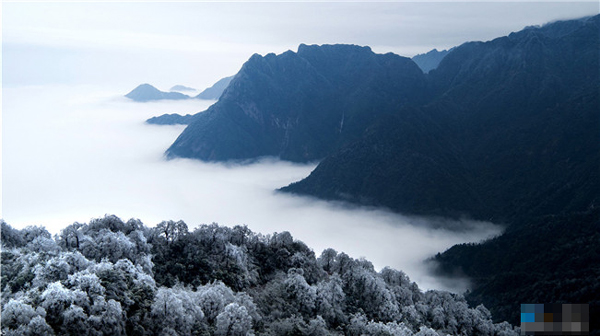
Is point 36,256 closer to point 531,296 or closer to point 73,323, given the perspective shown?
point 73,323

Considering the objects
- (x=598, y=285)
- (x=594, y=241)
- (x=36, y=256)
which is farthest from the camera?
(x=594, y=241)

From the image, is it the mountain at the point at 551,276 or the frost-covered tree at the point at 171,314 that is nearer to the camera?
the frost-covered tree at the point at 171,314

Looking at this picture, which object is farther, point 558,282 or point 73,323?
point 558,282

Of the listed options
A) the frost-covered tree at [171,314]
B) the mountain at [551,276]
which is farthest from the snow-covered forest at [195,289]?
the mountain at [551,276]

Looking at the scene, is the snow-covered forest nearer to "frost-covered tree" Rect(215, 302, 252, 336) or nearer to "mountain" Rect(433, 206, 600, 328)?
"frost-covered tree" Rect(215, 302, 252, 336)

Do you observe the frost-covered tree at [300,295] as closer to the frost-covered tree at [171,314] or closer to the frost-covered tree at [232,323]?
the frost-covered tree at [232,323]

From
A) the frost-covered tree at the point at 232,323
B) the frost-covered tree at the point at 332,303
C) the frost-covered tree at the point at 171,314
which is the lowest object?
the frost-covered tree at the point at 332,303

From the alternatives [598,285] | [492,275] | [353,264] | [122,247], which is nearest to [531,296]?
[598,285]

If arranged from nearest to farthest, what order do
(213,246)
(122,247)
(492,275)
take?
(122,247)
(213,246)
(492,275)
